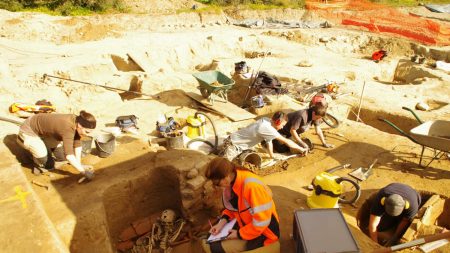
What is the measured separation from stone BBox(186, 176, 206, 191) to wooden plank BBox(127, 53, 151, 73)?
7.71 meters

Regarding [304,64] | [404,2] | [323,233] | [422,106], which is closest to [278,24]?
[304,64]

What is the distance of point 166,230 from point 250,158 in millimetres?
2401

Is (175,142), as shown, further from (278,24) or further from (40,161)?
(278,24)

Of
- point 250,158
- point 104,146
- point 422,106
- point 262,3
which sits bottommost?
point 250,158

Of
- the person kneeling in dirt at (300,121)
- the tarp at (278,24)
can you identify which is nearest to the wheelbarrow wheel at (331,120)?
the person kneeling in dirt at (300,121)

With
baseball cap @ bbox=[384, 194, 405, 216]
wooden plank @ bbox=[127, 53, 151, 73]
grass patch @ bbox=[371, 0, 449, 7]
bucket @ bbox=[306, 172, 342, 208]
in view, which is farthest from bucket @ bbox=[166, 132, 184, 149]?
grass patch @ bbox=[371, 0, 449, 7]

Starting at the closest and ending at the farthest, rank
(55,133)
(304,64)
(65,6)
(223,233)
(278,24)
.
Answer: (223,233) → (55,133) → (304,64) → (65,6) → (278,24)

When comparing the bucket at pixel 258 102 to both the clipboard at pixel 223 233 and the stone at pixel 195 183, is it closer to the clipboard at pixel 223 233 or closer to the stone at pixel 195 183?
the stone at pixel 195 183

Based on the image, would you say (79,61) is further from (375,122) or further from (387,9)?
(387,9)

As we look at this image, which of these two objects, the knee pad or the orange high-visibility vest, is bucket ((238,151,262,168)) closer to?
the orange high-visibility vest

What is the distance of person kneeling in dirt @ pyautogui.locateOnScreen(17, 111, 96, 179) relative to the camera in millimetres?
4805

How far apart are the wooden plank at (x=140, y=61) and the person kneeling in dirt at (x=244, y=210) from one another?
357 inches

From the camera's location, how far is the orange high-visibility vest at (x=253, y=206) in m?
3.37

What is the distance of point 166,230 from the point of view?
5.00 m
